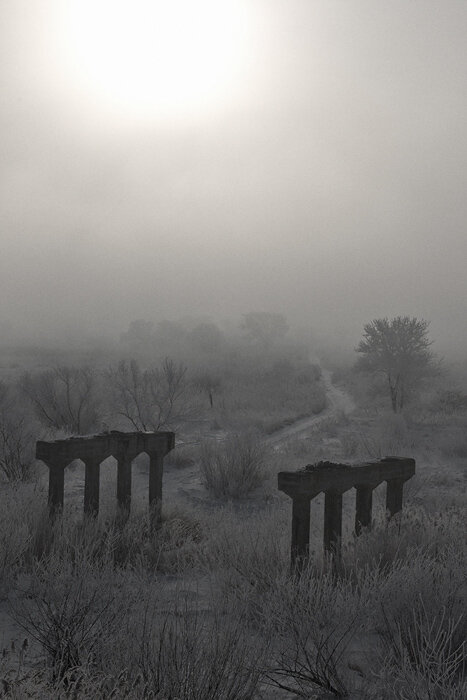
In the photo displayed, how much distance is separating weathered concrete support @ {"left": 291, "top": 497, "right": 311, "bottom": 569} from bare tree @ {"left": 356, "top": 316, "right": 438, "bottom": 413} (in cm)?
2425

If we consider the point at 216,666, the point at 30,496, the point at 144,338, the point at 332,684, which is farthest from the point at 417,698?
the point at 144,338

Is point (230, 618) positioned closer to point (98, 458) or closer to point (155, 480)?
point (98, 458)

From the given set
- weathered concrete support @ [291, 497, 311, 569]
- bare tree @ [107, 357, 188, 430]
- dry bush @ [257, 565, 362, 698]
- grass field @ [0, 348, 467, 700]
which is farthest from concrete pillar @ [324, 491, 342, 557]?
bare tree @ [107, 357, 188, 430]

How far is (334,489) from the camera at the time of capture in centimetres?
587

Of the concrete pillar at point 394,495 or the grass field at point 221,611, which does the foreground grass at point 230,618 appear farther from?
the concrete pillar at point 394,495

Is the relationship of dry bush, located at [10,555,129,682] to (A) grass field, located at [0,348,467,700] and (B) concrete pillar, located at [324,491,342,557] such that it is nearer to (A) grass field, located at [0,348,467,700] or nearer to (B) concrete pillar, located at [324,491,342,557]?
(A) grass field, located at [0,348,467,700]

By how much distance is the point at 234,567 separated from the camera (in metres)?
5.41

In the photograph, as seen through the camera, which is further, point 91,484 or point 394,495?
point 91,484

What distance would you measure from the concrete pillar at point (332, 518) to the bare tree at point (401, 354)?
23.7 m

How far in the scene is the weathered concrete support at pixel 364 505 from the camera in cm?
636

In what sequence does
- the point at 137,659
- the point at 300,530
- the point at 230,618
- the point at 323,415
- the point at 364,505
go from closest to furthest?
the point at 137,659 < the point at 230,618 < the point at 300,530 < the point at 364,505 < the point at 323,415

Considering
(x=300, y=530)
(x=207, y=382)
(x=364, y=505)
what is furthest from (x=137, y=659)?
(x=207, y=382)

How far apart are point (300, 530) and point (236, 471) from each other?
6860 mm

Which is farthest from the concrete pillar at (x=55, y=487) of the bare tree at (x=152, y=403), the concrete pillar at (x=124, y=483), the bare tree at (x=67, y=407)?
the bare tree at (x=67, y=407)
